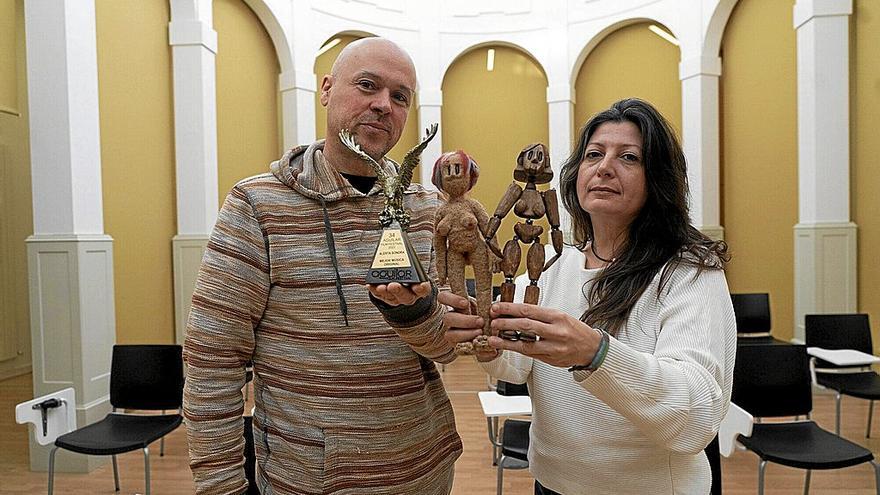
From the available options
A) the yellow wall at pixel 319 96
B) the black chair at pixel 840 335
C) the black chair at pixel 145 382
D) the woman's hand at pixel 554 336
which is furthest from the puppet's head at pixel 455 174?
the yellow wall at pixel 319 96

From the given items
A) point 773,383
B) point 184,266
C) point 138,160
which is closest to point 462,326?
point 773,383

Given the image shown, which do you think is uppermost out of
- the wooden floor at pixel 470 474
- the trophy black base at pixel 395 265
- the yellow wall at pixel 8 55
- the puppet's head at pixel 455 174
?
the yellow wall at pixel 8 55

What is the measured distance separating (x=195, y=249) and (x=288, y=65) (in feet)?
9.57

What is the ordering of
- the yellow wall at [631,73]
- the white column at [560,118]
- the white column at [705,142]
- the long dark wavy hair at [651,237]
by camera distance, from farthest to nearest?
the white column at [560,118] → the yellow wall at [631,73] → the white column at [705,142] → the long dark wavy hair at [651,237]

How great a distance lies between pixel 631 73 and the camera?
29.4 feet

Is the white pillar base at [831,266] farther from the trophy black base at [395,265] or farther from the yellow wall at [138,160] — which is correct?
the yellow wall at [138,160]

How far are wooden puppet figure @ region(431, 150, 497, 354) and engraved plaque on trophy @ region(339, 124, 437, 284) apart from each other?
0.08 meters

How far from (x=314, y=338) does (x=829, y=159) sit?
591cm

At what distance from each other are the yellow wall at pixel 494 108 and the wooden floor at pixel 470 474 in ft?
16.9

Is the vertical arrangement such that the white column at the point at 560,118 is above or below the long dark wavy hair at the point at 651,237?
above

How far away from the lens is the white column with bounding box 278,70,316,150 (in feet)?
26.3

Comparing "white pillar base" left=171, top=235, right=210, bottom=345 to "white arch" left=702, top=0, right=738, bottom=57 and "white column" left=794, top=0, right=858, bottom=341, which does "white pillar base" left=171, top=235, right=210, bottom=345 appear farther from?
"white arch" left=702, top=0, right=738, bottom=57

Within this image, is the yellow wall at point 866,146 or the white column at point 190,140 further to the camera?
the white column at point 190,140

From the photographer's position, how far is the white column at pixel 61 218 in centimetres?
441
